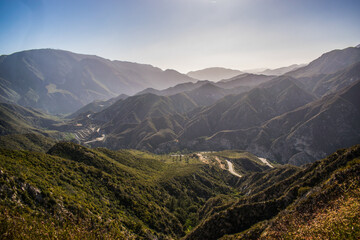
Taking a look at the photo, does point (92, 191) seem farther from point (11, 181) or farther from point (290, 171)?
point (290, 171)

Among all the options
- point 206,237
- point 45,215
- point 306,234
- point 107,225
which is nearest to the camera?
point 306,234

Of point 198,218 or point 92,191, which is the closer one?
point 92,191

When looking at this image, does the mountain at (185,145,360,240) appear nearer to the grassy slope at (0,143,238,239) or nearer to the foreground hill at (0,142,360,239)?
the foreground hill at (0,142,360,239)

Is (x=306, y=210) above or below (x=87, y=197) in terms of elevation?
above

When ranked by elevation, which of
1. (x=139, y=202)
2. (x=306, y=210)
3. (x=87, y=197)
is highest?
(x=306, y=210)

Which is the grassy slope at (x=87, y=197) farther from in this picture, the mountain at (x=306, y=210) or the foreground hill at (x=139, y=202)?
the mountain at (x=306, y=210)

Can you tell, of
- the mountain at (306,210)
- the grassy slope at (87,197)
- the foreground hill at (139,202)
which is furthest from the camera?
the grassy slope at (87,197)

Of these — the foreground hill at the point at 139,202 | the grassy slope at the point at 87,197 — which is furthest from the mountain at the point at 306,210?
the grassy slope at the point at 87,197

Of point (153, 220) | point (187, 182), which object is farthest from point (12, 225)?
point (187, 182)

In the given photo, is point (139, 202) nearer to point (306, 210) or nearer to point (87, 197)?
point (87, 197)

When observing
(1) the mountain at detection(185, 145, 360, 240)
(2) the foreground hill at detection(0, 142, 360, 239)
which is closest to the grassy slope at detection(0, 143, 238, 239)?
(2) the foreground hill at detection(0, 142, 360, 239)

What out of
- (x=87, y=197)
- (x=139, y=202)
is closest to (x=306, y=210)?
(x=87, y=197)
